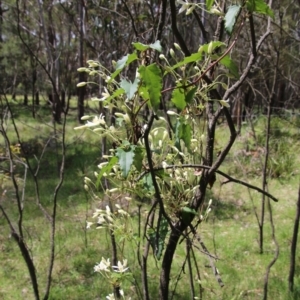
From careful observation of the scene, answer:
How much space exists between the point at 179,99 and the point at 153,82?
0.27 ft

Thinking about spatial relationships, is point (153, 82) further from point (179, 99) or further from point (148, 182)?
point (148, 182)

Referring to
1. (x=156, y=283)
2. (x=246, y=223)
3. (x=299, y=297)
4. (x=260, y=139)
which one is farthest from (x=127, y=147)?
(x=260, y=139)

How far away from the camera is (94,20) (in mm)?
4297

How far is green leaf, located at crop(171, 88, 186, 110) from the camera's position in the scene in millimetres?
719

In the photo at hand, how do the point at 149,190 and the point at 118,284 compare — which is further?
the point at 118,284

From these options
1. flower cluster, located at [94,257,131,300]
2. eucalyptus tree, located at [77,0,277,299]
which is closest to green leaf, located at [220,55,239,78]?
eucalyptus tree, located at [77,0,277,299]

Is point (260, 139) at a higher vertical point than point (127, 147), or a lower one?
lower

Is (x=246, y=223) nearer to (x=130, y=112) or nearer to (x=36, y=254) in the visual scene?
(x=36, y=254)

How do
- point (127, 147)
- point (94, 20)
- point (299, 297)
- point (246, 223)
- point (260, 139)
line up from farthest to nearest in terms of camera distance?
point (260, 139) < point (246, 223) < point (94, 20) < point (299, 297) < point (127, 147)

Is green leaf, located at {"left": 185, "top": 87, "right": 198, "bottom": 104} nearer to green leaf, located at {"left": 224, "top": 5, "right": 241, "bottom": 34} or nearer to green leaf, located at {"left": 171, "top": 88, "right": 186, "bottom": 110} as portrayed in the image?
green leaf, located at {"left": 171, "top": 88, "right": 186, "bottom": 110}

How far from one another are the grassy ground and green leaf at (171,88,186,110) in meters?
1.20

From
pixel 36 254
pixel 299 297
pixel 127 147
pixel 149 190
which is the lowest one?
pixel 36 254

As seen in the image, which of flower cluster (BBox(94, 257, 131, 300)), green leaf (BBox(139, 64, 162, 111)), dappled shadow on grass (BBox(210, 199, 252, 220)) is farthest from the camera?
dappled shadow on grass (BBox(210, 199, 252, 220))

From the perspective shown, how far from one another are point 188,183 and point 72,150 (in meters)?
7.56
